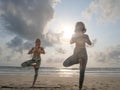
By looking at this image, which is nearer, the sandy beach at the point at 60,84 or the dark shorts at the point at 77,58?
the dark shorts at the point at 77,58

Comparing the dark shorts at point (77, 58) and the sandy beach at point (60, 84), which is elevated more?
the dark shorts at point (77, 58)

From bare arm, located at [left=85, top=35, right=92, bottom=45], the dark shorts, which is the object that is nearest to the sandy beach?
the dark shorts

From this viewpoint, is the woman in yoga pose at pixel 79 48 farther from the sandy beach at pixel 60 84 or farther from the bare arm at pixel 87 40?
the sandy beach at pixel 60 84

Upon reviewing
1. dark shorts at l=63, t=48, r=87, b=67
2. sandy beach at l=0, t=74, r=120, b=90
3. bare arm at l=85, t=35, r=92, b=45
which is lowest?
sandy beach at l=0, t=74, r=120, b=90

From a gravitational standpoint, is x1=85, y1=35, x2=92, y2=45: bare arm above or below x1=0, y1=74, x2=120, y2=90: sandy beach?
above

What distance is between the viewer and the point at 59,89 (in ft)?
37.5

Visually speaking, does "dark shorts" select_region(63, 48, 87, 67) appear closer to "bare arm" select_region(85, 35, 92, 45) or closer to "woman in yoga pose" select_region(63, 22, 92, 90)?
"woman in yoga pose" select_region(63, 22, 92, 90)

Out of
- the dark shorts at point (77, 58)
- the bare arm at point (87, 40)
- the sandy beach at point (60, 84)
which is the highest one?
the bare arm at point (87, 40)

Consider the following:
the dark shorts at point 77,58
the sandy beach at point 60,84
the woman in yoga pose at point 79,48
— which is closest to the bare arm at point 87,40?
the woman in yoga pose at point 79,48

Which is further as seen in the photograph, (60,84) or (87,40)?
(60,84)

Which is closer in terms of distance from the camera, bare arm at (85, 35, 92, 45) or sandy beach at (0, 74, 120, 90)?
bare arm at (85, 35, 92, 45)

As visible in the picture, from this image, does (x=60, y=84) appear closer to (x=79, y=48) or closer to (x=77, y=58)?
(x=77, y=58)

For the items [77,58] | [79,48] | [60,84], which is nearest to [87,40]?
[79,48]

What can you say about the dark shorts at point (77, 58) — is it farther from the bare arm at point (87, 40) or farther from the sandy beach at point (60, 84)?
the sandy beach at point (60, 84)
